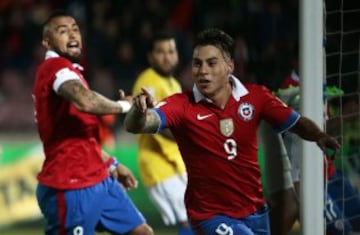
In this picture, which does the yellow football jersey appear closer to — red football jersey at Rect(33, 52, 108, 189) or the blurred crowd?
red football jersey at Rect(33, 52, 108, 189)

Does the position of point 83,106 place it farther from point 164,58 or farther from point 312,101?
point 164,58

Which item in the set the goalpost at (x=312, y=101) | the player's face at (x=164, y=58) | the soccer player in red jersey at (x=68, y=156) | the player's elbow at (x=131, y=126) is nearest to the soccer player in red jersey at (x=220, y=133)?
the goalpost at (x=312, y=101)

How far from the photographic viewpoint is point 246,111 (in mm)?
6062

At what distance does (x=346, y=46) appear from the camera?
7199 millimetres

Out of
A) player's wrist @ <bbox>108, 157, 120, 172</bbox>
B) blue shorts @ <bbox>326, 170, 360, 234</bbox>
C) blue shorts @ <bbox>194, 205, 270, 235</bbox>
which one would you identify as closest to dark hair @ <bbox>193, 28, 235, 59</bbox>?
blue shorts @ <bbox>194, 205, 270, 235</bbox>

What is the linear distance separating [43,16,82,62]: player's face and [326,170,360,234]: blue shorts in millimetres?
1820

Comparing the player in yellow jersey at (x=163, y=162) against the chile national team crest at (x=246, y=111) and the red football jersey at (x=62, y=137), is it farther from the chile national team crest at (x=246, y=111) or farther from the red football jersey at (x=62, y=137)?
the chile national team crest at (x=246, y=111)

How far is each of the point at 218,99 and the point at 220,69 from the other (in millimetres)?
156

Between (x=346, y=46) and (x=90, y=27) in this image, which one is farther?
(x=90, y=27)

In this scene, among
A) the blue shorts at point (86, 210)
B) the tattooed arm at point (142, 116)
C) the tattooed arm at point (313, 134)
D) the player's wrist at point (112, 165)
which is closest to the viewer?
the tattooed arm at point (142, 116)

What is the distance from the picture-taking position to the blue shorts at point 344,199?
739 cm

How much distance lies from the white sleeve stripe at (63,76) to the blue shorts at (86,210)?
2.14ft

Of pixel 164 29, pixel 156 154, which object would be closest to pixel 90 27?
pixel 164 29

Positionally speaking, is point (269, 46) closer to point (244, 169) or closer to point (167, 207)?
point (167, 207)
